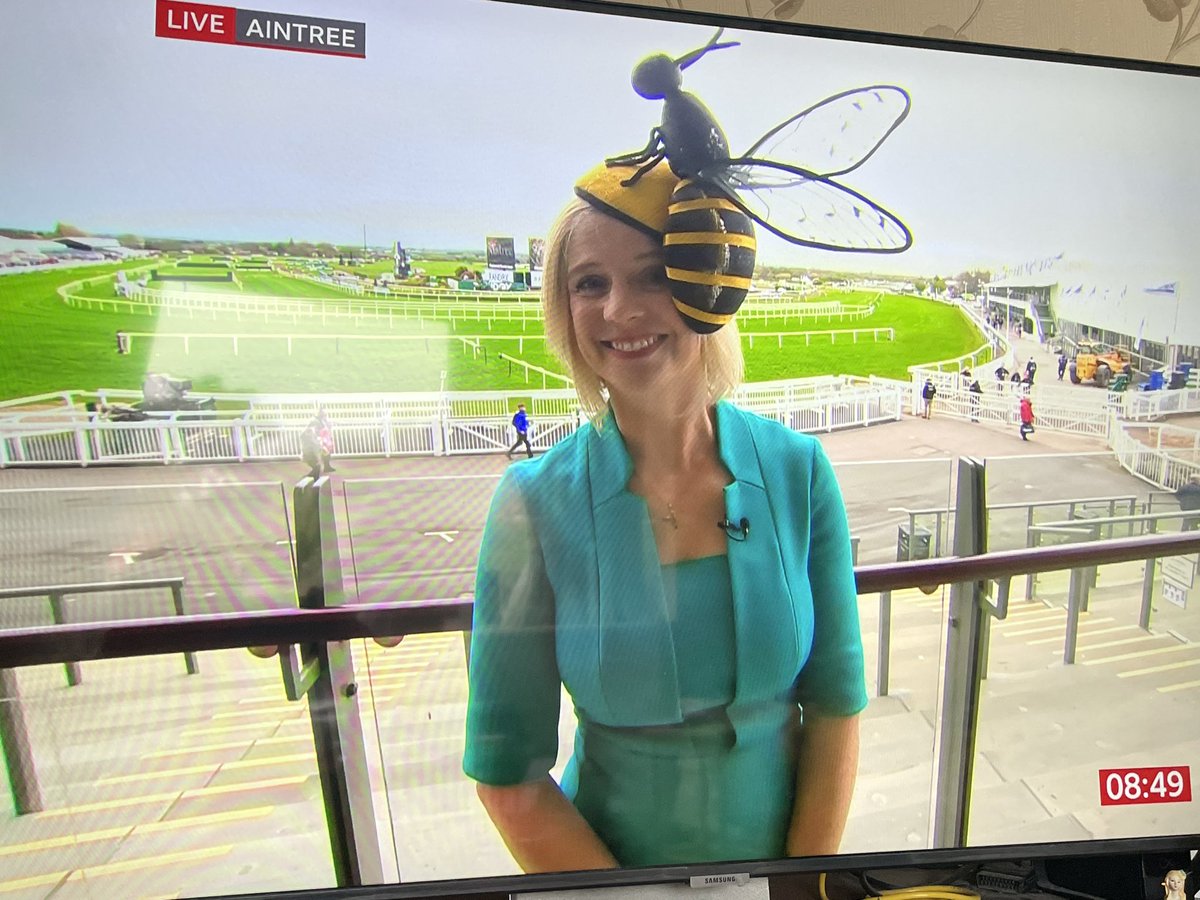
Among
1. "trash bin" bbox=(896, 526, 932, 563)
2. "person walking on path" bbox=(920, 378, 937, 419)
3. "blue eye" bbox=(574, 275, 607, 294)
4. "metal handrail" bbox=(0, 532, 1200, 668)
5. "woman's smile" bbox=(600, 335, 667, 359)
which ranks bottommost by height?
"metal handrail" bbox=(0, 532, 1200, 668)

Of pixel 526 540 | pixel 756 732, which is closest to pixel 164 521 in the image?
pixel 526 540

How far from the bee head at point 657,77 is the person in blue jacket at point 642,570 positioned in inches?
4.9

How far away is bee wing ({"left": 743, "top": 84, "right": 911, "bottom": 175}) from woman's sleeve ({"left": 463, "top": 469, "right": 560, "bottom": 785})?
0.63 metres

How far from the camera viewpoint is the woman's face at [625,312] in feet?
2.85

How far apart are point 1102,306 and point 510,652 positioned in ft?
3.62

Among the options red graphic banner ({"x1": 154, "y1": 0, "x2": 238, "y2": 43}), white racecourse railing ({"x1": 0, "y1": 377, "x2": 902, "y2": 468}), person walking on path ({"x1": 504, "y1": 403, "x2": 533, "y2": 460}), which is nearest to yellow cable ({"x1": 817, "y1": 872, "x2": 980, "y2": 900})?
white racecourse railing ({"x1": 0, "y1": 377, "x2": 902, "y2": 468})

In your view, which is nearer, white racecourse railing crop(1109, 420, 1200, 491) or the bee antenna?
the bee antenna

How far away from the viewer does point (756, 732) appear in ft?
3.14

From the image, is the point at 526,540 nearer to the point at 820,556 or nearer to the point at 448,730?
the point at 448,730

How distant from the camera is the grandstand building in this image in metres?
1.03

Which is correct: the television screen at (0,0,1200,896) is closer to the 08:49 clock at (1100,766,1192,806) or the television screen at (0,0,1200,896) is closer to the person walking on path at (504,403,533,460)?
the person walking on path at (504,403,533,460)

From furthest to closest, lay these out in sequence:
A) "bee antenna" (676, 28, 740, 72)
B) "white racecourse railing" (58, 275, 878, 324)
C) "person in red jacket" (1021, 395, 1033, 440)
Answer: "person in red jacket" (1021, 395, 1033, 440) < "bee antenna" (676, 28, 740, 72) < "white racecourse railing" (58, 275, 878, 324)

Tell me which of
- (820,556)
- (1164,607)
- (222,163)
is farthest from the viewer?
(1164,607)

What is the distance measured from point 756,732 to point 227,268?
38.8 inches
